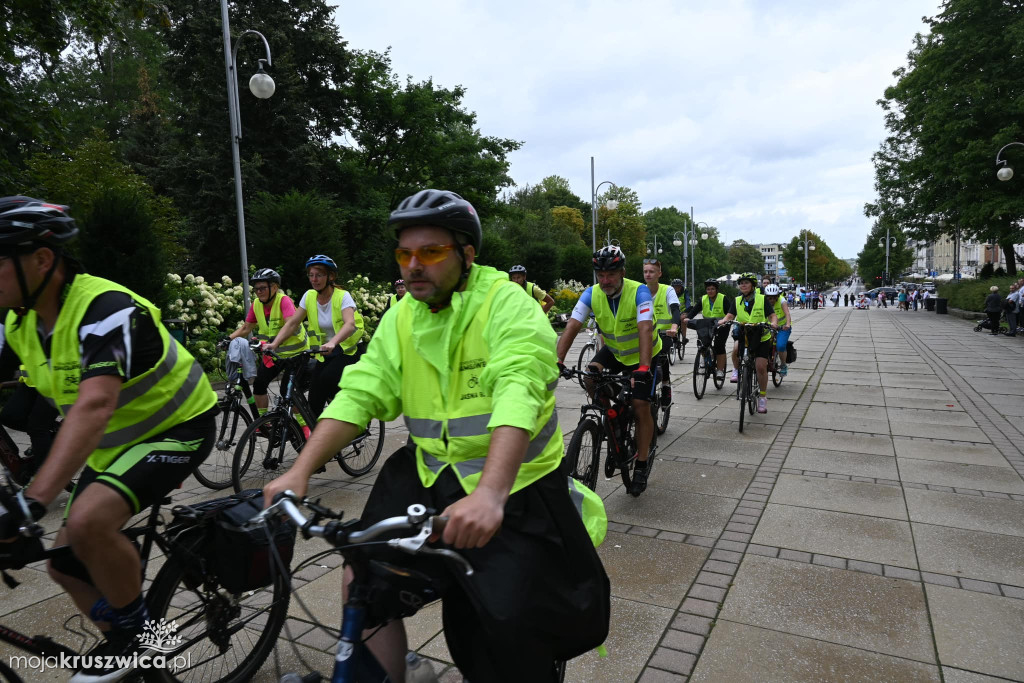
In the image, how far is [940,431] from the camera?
785 centimetres

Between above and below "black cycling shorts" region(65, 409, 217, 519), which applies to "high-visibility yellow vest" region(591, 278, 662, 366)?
above

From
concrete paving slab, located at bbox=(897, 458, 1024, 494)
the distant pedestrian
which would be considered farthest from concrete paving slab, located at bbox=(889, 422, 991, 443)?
the distant pedestrian

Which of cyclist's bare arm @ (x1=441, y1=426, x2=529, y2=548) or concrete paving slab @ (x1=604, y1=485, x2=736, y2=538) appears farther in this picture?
concrete paving slab @ (x1=604, y1=485, x2=736, y2=538)

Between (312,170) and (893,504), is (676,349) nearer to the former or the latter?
(893,504)

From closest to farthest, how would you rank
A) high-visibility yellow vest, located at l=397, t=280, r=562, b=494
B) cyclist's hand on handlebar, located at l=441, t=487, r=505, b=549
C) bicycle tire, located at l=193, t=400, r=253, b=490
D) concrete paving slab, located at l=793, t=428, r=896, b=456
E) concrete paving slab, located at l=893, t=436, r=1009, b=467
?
cyclist's hand on handlebar, located at l=441, t=487, r=505, b=549
high-visibility yellow vest, located at l=397, t=280, r=562, b=494
bicycle tire, located at l=193, t=400, r=253, b=490
concrete paving slab, located at l=893, t=436, r=1009, b=467
concrete paving slab, located at l=793, t=428, r=896, b=456

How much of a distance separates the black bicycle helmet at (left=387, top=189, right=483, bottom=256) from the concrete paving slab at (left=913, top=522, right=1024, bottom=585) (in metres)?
3.70

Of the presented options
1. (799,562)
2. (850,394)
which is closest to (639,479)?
(799,562)

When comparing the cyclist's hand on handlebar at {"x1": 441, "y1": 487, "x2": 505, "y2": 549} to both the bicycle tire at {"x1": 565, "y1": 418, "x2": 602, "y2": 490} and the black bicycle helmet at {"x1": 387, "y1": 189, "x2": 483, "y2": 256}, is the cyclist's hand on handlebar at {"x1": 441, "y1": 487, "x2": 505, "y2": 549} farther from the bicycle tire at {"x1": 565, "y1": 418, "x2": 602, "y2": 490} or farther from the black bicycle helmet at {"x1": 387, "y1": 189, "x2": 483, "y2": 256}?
the bicycle tire at {"x1": 565, "y1": 418, "x2": 602, "y2": 490}

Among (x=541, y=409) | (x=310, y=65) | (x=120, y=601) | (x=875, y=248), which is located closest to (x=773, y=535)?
(x=541, y=409)

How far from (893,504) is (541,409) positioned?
4.58 metres

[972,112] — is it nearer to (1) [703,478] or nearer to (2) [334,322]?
(1) [703,478]

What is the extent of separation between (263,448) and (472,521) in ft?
15.2

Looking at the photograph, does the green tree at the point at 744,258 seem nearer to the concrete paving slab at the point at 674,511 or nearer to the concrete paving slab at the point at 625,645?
the concrete paving slab at the point at 674,511

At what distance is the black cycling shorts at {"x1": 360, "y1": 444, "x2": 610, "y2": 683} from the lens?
5.25ft
